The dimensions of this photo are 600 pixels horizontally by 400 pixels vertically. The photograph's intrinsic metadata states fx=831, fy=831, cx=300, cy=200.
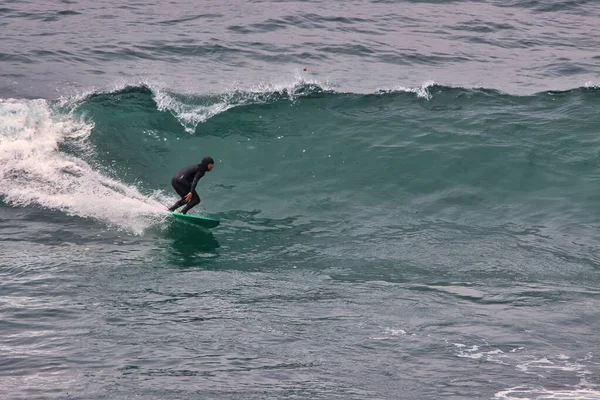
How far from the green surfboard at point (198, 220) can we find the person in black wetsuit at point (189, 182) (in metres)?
0.13

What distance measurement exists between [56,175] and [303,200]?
194 inches

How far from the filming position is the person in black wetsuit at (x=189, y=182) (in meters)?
14.4

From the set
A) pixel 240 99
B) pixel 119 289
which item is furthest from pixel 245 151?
pixel 119 289

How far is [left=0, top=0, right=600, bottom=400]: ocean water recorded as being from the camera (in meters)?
9.88

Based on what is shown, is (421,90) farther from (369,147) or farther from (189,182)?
(189,182)

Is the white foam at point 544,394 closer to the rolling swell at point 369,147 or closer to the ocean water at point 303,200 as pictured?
the ocean water at point 303,200

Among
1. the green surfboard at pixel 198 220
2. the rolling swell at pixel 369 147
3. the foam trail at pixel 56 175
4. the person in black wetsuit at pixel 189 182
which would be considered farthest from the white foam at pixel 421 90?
the foam trail at pixel 56 175

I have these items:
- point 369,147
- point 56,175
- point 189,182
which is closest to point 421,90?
point 369,147

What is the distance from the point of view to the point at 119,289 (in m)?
12.0

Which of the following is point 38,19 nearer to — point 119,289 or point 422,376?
point 119,289

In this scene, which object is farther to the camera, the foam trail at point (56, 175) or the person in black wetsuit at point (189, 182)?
the foam trail at point (56, 175)

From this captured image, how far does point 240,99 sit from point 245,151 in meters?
1.79

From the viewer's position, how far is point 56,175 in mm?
16516

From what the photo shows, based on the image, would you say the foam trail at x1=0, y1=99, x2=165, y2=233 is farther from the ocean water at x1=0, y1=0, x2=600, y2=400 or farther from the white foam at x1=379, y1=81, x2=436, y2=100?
the white foam at x1=379, y1=81, x2=436, y2=100
